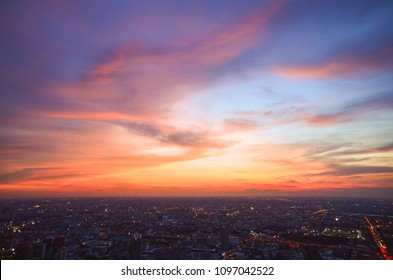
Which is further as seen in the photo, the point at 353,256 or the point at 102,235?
the point at 102,235

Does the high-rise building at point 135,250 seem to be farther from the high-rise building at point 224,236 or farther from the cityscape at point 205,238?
the high-rise building at point 224,236

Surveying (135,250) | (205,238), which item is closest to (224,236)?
(205,238)

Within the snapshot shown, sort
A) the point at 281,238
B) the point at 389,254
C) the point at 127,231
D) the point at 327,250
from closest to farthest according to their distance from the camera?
the point at 389,254 → the point at 327,250 → the point at 281,238 → the point at 127,231

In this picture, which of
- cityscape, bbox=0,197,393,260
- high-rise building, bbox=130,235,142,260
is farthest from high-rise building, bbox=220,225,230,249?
high-rise building, bbox=130,235,142,260

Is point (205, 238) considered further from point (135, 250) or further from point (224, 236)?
point (135, 250)

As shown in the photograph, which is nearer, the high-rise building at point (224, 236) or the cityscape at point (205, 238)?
the cityscape at point (205, 238)

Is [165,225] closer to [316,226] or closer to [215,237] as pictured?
[215,237]

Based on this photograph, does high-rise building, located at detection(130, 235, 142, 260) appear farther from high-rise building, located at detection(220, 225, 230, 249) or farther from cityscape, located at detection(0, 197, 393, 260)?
high-rise building, located at detection(220, 225, 230, 249)

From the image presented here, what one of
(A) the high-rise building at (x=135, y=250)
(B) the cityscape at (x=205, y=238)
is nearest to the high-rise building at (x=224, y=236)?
(B) the cityscape at (x=205, y=238)

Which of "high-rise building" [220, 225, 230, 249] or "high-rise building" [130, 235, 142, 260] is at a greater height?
"high-rise building" [130, 235, 142, 260]
